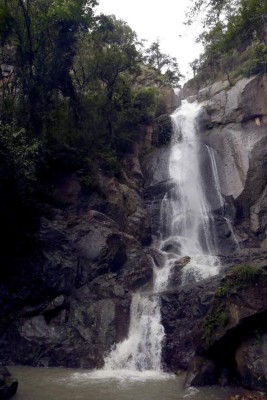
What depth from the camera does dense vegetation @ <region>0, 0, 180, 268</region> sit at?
55.8ft

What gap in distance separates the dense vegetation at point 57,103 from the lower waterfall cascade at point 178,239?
2749 mm

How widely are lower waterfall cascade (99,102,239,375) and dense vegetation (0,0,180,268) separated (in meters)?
2.75

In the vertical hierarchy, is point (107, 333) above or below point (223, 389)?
above

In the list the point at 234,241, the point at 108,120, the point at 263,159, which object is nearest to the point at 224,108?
the point at 263,159

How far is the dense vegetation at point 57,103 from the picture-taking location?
55.8ft

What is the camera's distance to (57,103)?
24156mm

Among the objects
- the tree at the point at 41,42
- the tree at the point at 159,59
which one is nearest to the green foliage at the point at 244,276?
the tree at the point at 41,42

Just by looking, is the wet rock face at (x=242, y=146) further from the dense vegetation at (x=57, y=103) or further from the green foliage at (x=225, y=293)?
the green foliage at (x=225, y=293)

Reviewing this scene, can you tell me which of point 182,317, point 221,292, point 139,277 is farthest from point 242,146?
point 221,292

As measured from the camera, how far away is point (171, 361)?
1392cm

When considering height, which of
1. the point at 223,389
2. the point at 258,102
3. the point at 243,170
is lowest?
the point at 223,389

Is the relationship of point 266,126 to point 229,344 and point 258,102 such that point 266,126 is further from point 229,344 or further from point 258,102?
point 229,344

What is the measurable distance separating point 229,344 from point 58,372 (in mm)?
5946

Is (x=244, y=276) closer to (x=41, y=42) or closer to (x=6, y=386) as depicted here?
(x=6, y=386)
